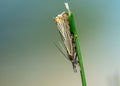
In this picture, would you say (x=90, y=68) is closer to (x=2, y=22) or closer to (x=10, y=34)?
(x=10, y=34)

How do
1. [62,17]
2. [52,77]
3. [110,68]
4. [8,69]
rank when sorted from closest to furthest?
[62,17], [110,68], [52,77], [8,69]

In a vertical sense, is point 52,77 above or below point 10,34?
below

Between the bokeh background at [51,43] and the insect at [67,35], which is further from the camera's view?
the bokeh background at [51,43]

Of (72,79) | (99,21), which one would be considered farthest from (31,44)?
(99,21)

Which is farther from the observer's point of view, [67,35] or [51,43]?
[51,43]

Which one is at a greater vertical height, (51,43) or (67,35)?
(51,43)

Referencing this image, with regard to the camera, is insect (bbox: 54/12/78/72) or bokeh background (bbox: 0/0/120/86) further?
bokeh background (bbox: 0/0/120/86)

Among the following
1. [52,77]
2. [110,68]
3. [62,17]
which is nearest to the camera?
[62,17]

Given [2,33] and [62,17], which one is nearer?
[62,17]
